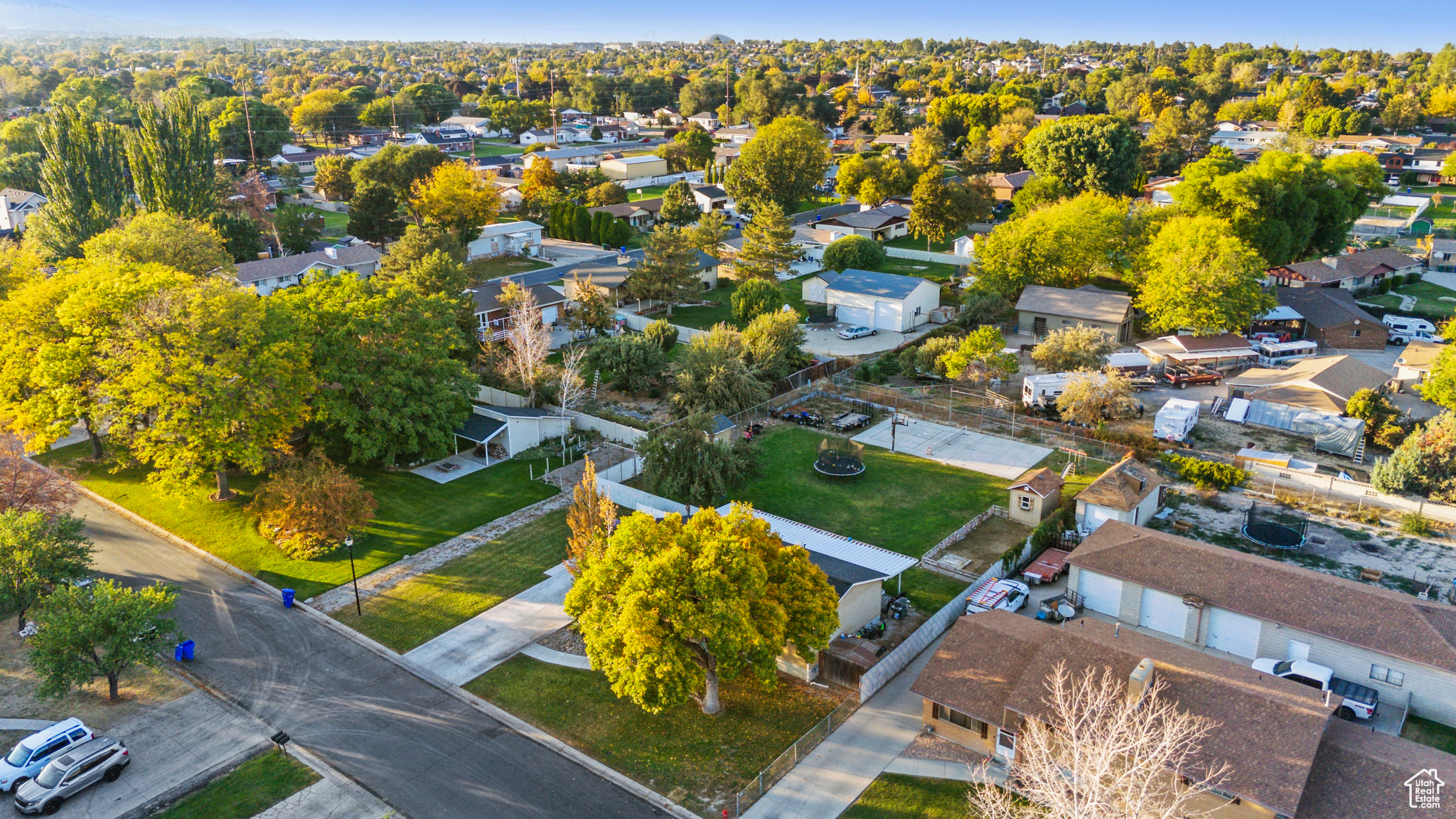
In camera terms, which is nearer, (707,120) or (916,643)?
(916,643)

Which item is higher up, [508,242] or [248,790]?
[508,242]

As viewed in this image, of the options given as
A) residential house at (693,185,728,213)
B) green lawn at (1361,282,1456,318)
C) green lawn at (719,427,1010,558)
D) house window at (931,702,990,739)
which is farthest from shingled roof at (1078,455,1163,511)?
residential house at (693,185,728,213)

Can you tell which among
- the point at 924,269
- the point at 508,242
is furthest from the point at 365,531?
the point at 924,269

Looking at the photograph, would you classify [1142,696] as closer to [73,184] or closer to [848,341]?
[848,341]

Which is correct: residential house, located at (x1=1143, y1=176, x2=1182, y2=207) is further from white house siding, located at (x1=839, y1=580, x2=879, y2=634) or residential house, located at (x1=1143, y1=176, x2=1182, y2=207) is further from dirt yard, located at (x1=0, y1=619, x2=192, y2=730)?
dirt yard, located at (x1=0, y1=619, x2=192, y2=730)

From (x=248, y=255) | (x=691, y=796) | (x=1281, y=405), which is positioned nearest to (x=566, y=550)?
(x=691, y=796)

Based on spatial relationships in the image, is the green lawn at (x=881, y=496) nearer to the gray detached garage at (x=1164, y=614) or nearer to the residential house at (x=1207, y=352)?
the gray detached garage at (x=1164, y=614)
